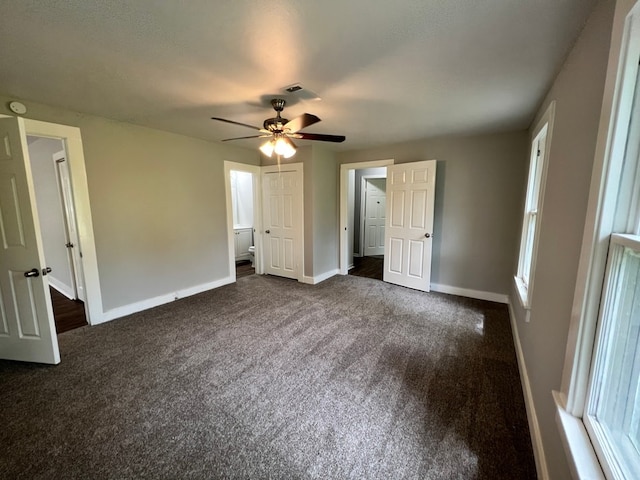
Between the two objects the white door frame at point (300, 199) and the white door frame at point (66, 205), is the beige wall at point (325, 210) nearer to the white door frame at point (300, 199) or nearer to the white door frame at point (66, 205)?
the white door frame at point (300, 199)

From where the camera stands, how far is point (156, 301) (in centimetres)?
346

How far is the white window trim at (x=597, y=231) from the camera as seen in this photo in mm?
868

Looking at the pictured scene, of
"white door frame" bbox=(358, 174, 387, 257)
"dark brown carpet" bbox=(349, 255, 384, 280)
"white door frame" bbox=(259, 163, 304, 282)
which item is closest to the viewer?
"white door frame" bbox=(259, 163, 304, 282)

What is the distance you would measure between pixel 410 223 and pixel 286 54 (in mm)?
3060

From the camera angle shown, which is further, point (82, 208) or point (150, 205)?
point (150, 205)

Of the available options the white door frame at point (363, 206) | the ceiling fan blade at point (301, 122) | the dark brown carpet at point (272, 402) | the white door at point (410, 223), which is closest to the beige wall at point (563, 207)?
the dark brown carpet at point (272, 402)

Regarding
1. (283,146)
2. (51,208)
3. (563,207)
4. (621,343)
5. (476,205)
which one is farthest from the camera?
(51,208)

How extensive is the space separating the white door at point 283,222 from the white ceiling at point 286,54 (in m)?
1.93

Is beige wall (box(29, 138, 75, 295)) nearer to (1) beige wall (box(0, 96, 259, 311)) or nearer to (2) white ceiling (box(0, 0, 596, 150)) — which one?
(1) beige wall (box(0, 96, 259, 311))

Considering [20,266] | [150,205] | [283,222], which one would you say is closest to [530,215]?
[283,222]

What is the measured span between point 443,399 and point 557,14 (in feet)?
7.73

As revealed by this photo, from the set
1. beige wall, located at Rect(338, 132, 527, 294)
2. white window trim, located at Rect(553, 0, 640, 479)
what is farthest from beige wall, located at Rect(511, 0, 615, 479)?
beige wall, located at Rect(338, 132, 527, 294)

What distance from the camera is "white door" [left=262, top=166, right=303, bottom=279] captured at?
449 centimetres

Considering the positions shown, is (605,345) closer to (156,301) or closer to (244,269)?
(156,301)
